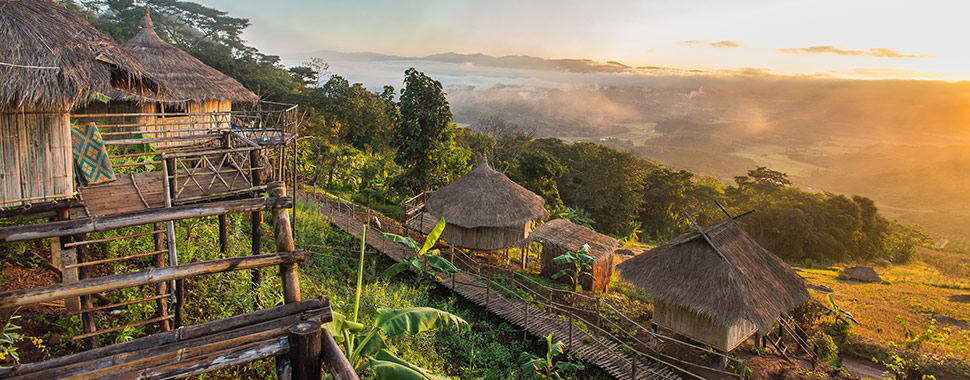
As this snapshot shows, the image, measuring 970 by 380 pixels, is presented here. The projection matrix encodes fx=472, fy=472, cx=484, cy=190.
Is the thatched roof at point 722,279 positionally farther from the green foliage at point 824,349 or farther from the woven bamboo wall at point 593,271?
the woven bamboo wall at point 593,271

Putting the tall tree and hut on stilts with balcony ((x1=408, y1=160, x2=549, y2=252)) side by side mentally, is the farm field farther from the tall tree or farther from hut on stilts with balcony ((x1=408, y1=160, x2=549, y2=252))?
the tall tree

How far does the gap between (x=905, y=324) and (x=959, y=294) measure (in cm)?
1167

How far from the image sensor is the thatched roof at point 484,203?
1447 cm

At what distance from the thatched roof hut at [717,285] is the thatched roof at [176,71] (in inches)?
487

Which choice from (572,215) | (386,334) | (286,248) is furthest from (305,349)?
(572,215)

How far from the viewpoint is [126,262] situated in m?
6.86

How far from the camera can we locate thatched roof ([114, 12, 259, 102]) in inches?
515

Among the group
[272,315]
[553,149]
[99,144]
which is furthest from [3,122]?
[553,149]

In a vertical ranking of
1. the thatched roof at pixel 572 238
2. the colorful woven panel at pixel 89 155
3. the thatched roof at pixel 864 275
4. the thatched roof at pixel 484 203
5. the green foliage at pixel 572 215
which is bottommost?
the thatched roof at pixel 864 275

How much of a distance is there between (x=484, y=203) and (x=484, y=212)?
33 cm

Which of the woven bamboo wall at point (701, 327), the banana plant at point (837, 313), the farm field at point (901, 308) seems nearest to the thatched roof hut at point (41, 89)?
the woven bamboo wall at point (701, 327)

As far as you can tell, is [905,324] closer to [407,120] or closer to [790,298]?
[790,298]

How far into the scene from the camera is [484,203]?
14.7 meters

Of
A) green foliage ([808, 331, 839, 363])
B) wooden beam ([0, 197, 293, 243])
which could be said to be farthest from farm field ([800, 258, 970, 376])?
wooden beam ([0, 197, 293, 243])
